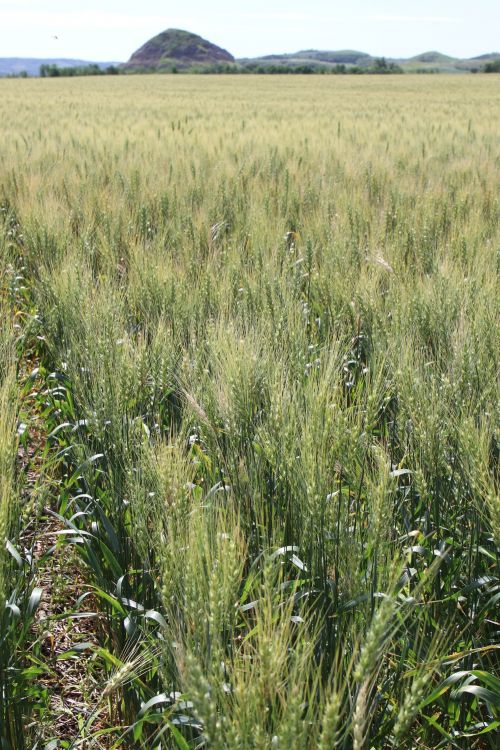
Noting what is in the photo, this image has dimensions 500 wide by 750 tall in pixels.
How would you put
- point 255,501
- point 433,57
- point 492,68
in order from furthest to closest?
point 433,57
point 492,68
point 255,501

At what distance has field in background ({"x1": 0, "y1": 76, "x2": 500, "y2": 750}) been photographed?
105cm

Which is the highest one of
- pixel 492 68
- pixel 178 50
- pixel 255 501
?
pixel 178 50

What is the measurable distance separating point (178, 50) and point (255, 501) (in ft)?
535

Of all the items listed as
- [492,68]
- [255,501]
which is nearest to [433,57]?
[492,68]

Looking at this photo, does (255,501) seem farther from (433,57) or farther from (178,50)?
(433,57)

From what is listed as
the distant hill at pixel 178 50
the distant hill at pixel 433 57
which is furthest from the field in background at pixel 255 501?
the distant hill at pixel 433 57

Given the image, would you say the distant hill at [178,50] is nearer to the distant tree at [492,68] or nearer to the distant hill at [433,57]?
the distant hill at [433,57]

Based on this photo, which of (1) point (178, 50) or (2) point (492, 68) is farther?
(1) point (178, 50)

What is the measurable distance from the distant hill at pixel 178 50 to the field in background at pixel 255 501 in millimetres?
149217

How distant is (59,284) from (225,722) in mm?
2036

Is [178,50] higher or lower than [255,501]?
higher

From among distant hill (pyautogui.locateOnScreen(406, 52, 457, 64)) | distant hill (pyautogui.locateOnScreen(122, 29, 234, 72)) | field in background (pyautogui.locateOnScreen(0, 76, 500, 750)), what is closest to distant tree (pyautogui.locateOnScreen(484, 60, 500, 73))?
field in background (pyautogui.locateOnScreen(0, 76, 500, 750))

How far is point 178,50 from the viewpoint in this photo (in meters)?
148

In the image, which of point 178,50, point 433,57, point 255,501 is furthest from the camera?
point 433,57
